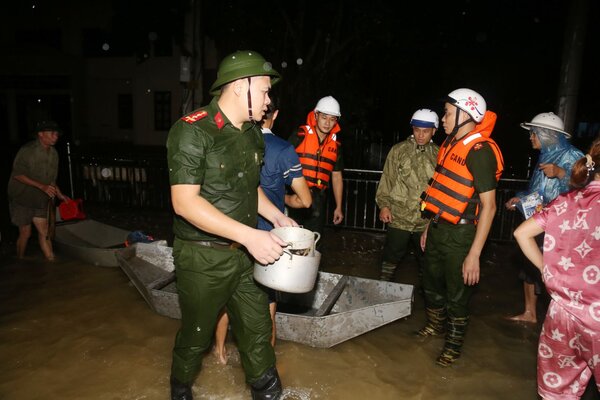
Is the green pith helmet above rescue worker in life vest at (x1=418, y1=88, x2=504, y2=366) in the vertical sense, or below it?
above

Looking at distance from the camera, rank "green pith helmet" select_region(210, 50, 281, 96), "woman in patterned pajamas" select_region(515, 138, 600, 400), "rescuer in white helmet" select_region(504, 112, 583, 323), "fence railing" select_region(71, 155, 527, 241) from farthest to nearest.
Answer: "fence railing" select_region(71, 155, 527, 241), "rescuer in white helmet" select_region(504, 112, 583, 323), "green pith helmet" select_region(210, 50, 281, 96), "woman in patterned pajamas" select_region(515, 138, 600, 400)

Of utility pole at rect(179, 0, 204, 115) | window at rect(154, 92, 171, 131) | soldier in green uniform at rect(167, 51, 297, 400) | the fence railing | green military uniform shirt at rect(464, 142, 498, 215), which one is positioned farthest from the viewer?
window at rect(154, 92, 171, 131)

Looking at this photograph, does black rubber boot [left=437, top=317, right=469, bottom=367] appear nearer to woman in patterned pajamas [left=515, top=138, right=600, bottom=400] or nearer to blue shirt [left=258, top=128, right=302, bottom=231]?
woman in patterned pajamas [left=515, top=138, right=600, bottom=400]

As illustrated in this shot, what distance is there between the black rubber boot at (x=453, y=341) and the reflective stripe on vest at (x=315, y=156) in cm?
228

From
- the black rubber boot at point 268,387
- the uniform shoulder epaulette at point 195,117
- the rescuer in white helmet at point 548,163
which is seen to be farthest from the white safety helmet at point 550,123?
the black rubber boot at point 268,387

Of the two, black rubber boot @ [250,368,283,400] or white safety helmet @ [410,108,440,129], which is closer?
black rubber boot @ [250,368,283,400]

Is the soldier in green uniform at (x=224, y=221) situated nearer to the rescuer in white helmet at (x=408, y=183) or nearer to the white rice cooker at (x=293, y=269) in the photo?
the white rice cooker at (x=293, y=269)

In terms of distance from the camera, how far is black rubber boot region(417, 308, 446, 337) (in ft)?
14.2

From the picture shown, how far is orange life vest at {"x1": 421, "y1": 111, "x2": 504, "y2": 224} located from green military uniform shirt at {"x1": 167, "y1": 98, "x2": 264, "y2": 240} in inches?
68.1

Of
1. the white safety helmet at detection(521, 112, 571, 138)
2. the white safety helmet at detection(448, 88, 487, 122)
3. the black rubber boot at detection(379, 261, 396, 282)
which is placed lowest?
the black rubber boot at detection(379, 261, 396, 282)

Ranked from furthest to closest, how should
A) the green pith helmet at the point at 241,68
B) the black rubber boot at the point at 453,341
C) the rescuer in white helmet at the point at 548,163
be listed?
the rescuer in white helmet at the point at 548,163, the black rubber boot at the point at 453,341, the green pith helmet at the point at 241,68

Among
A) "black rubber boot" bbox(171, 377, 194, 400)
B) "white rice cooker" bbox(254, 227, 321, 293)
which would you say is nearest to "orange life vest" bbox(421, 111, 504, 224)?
"white rice cooker" bbox(254, 227, 321, 293)

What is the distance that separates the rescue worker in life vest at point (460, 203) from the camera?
3415 millimetres

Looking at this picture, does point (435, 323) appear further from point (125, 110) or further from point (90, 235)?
point (125, 110)
